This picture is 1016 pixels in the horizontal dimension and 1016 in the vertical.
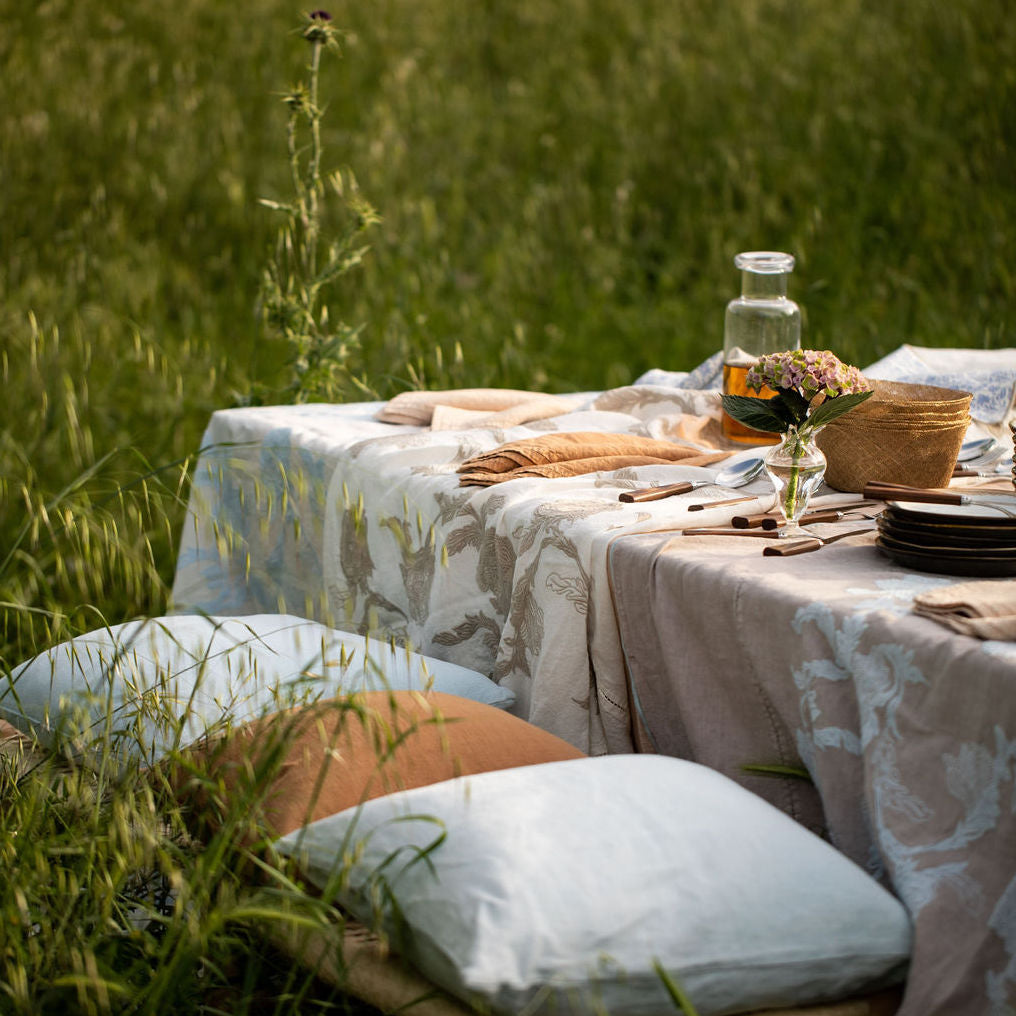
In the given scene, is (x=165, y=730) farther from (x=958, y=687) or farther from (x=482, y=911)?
(x=958, y=687)

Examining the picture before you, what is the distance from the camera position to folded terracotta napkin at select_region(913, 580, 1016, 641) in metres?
1.28

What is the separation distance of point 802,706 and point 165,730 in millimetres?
746

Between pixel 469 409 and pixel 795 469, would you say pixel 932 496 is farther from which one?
pixel 469 409

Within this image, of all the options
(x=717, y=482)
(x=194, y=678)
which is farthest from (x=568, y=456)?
(x=194, y=678)

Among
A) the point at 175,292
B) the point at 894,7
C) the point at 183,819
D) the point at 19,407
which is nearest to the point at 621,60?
the point at 894,7

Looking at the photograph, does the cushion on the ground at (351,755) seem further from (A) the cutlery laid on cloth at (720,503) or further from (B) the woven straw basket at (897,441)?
(B) the woven straw basket at (897,441)

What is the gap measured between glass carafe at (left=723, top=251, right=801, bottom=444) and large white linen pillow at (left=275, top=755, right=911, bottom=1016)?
3.80 feet

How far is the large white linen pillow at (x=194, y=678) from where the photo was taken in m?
1.64

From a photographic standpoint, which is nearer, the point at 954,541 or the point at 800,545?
the point at 954,541

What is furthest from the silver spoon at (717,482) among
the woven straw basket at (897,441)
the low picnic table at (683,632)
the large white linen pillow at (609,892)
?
the large white linen pillow at (609,892)

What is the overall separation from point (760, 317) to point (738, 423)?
0.22m

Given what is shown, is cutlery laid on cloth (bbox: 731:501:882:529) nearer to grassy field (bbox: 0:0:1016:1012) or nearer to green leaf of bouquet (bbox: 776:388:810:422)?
green leaf of bouquet (bbox: 776:388:810:422)

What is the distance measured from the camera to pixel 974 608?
1319 mm

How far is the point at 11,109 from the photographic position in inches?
219
